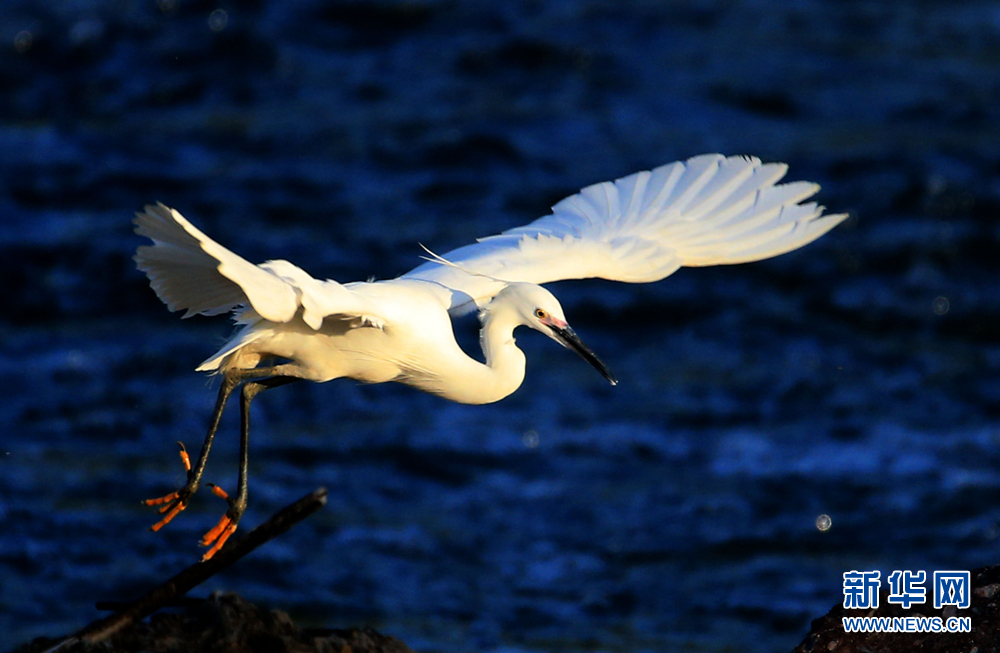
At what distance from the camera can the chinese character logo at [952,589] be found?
17.0ft

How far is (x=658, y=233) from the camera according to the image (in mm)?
7062

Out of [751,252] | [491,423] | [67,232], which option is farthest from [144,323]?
[751,252]

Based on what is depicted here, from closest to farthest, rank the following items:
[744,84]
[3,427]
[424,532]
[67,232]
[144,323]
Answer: [424,532]
[3,427]
[144,323]
[67,232]
[744,84]

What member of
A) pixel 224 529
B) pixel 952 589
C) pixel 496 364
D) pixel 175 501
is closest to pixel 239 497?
pixel 224 529

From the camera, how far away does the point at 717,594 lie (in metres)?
8.34

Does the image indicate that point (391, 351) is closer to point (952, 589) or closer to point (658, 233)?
point (658, 233)

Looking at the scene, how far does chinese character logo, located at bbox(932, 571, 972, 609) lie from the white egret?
1.57m

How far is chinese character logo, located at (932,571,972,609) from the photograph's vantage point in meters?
5.17

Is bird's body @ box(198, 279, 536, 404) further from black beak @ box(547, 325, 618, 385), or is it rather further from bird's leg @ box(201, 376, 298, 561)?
black beak @ box(547, 325, 618, 385)

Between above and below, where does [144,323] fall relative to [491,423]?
above

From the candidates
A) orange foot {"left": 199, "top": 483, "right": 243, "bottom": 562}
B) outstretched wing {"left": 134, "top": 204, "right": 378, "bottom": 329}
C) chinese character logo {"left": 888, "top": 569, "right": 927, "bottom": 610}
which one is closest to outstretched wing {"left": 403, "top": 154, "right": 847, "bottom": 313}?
outstretched wing {"left": 134, "top": 204, "right": 378, "bottom": 329}

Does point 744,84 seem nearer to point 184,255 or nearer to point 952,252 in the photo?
point 952,252

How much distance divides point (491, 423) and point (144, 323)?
316cm

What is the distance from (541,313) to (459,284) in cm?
76
